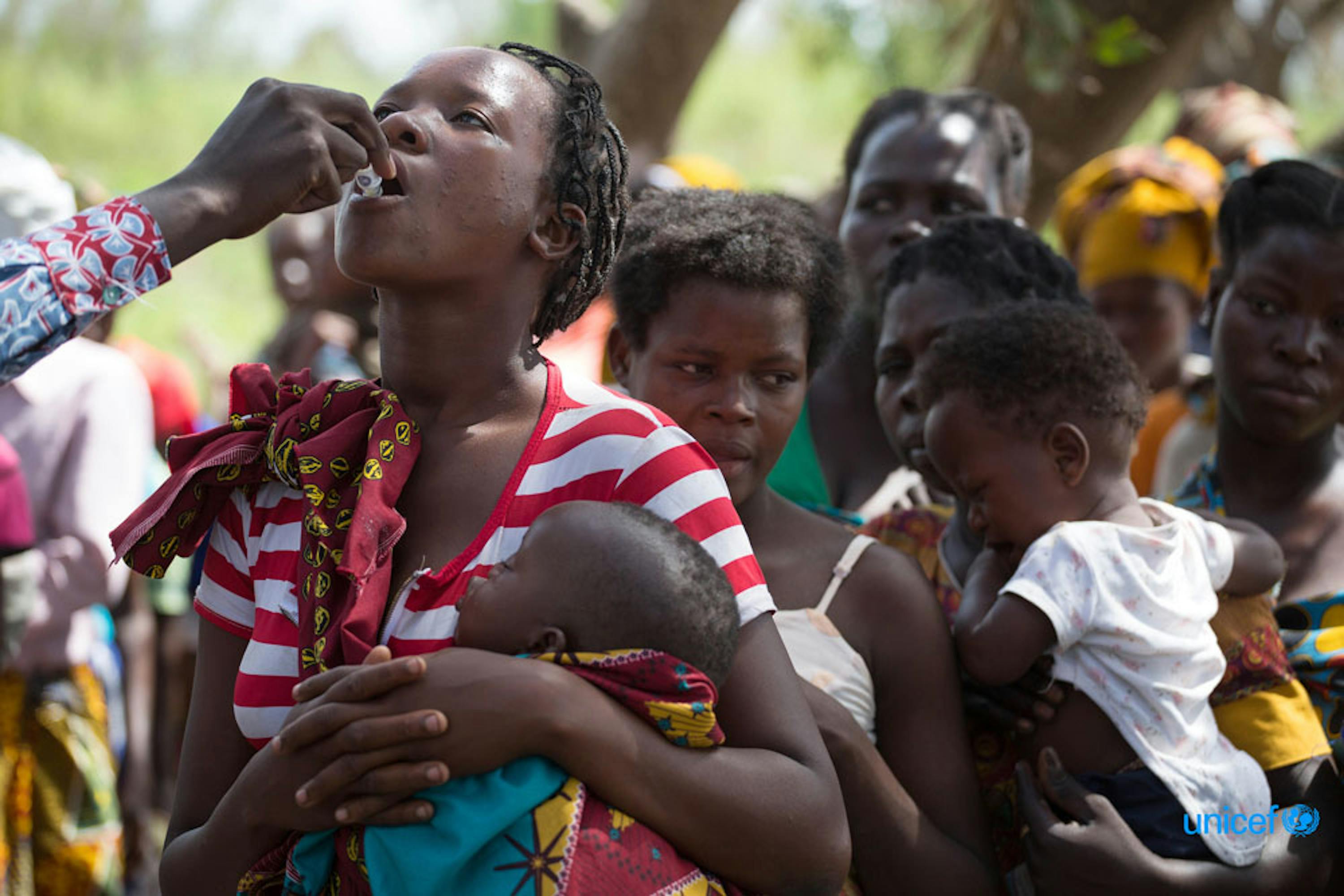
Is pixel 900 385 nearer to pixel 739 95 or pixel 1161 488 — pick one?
pixel 1161 488

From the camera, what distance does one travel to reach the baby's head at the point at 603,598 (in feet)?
6.07

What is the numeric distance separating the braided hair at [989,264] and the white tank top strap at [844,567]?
830 mm

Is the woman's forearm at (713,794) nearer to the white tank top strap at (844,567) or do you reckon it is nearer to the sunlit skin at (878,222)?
the white tank top strap at (844,567)

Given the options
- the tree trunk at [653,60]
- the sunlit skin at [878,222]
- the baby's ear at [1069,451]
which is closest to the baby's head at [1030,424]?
the baby's ear at [1069,451]

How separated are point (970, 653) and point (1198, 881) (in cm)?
59

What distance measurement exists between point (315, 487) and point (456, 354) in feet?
1.07

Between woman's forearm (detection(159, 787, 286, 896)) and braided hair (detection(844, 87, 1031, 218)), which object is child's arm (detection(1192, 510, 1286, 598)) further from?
woman's forearm (detection(159, 787, 286, 896))

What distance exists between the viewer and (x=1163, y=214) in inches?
202

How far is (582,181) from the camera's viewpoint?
223 centimetres

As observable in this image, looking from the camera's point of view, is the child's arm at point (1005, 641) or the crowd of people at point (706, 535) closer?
the crowd of people at point (706, 535)

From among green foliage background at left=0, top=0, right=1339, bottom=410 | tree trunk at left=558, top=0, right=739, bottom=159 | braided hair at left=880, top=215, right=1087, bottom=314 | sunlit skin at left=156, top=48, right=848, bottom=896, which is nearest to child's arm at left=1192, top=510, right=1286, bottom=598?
braided hair at left=880, top=215, right=1087, bottom=314

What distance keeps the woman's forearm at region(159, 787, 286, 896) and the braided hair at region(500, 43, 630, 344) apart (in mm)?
916

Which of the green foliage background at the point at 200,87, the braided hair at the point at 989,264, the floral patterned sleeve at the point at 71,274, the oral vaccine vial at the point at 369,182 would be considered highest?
the oral vaccine vial at the point at 369,182

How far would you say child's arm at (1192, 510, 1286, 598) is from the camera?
273cm
